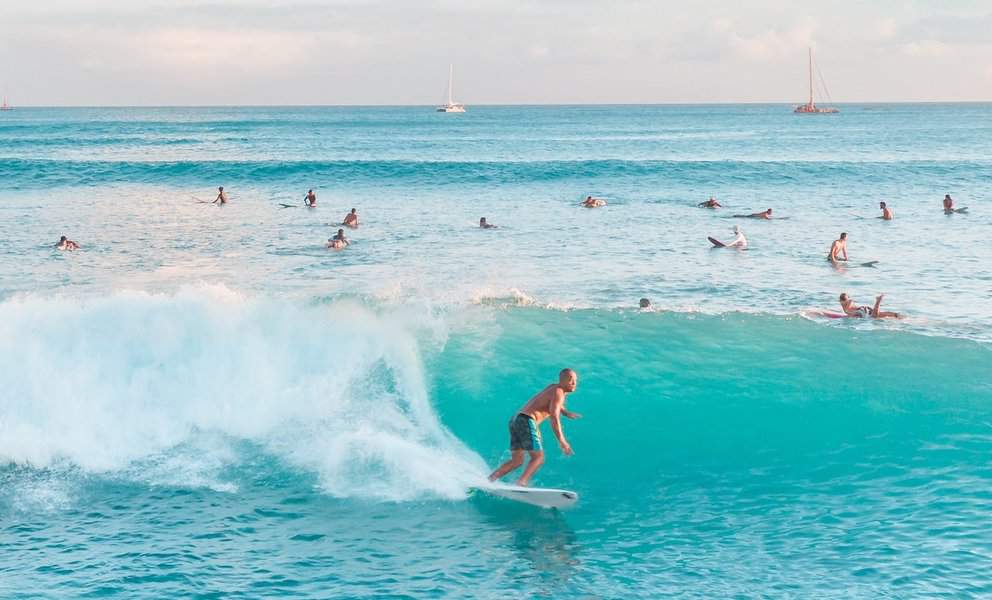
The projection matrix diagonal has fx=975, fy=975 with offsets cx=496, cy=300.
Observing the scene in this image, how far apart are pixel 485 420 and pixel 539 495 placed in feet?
11.3

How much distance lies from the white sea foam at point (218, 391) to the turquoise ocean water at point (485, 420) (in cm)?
5

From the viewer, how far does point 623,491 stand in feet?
39.9

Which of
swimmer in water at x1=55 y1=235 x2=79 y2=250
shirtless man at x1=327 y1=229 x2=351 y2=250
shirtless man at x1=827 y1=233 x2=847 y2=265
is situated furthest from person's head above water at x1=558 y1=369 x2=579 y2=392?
swimmer in water at x1=55 y1=235 x2=79 y2=250

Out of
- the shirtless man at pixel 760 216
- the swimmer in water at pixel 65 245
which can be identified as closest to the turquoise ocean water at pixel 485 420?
the swimmer in water at pixel 65 245

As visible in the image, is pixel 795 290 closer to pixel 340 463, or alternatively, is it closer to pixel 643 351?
pixel 643 351

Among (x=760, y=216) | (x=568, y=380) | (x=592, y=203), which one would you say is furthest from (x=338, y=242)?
(x=568, y=380)

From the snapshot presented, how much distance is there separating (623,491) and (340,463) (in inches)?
144

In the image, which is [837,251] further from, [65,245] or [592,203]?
[65,245]

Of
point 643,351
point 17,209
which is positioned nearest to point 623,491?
point 643,351

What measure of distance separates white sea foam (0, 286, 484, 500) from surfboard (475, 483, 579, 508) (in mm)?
611

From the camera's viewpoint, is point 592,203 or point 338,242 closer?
point 338,242

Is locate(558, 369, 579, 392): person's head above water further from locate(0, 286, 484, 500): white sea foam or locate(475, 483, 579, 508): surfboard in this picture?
locate(0, 286, 484, 500): white sea foam

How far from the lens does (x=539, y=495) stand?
11.4 m

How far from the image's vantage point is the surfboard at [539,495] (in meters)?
11.4
